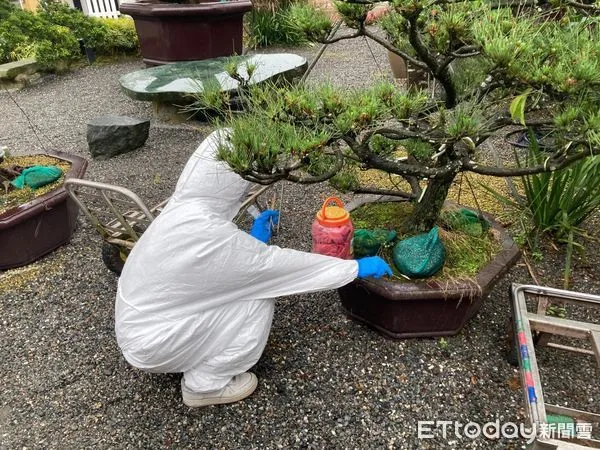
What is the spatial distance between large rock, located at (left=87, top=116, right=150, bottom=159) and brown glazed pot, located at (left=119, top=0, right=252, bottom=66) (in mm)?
1379

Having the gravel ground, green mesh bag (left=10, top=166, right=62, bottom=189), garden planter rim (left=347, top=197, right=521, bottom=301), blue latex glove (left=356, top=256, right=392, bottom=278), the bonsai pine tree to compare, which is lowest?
the gravel ground

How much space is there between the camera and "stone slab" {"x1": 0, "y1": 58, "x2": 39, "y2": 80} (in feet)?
20.3

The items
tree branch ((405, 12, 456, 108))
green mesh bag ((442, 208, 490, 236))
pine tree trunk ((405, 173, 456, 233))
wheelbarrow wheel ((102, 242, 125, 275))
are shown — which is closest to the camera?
tree branch ((405, 12, 456, 108))

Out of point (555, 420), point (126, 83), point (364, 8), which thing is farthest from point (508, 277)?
point (126, 83)

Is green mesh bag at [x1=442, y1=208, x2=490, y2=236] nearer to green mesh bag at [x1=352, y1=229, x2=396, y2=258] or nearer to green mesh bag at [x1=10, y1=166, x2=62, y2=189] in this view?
green mesh bag at [x1=352, y1=229, x2=396, y2=258]

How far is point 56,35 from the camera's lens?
6.77 meters

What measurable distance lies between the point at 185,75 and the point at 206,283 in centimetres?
311

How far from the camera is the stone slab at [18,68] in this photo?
20.3 feet

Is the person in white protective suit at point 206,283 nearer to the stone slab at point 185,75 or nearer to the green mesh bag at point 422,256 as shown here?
the green mesh bag at point 422,256

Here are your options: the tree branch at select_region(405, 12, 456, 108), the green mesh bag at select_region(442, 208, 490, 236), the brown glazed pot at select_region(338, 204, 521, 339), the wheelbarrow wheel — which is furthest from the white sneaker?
the tree branch at select_region(405, 12, 456, 108)

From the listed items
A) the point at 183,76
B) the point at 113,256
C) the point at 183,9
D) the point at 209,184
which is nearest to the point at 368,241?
the point at 209,184

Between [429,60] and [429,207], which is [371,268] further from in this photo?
[429,60]

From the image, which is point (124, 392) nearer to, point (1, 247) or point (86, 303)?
point (86, 303)

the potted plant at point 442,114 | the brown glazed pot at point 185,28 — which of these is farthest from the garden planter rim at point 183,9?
the potted plant at point 442,114
